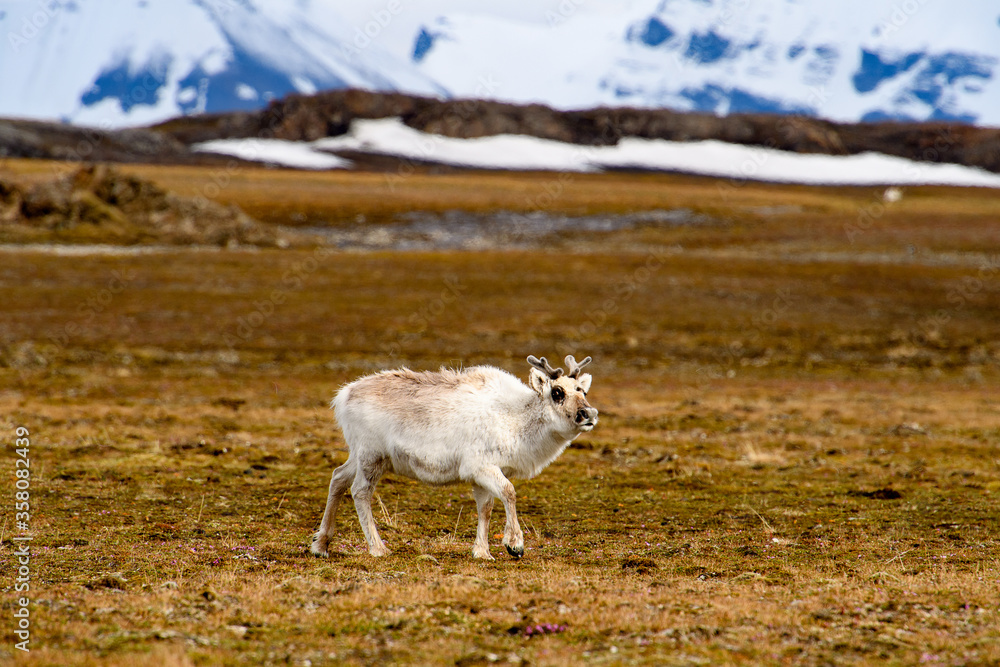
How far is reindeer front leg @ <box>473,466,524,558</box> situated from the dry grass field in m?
0.31

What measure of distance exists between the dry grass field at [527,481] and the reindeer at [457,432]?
0.98m

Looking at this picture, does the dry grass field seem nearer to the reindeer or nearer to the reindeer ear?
the reindeer

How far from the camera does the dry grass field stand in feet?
27.7

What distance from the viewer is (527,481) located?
1848 centimetres

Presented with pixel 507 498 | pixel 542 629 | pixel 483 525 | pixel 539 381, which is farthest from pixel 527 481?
pixel 542 629

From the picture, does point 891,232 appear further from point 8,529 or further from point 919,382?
point 8,529

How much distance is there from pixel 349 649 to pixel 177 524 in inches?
279

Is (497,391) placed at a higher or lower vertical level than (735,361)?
higher

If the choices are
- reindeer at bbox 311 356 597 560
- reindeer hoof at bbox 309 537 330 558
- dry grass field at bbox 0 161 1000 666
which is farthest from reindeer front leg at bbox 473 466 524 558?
reindeer hoof at bbox 309 537 330 558

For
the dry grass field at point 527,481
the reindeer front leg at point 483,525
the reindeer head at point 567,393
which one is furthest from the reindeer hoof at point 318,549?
the reindeer head at point 567,393

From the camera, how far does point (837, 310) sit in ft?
178

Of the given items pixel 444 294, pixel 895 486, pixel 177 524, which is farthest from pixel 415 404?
pixel 444 294

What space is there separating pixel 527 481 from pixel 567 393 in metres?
6.69

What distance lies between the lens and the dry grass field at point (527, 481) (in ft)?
27.7
